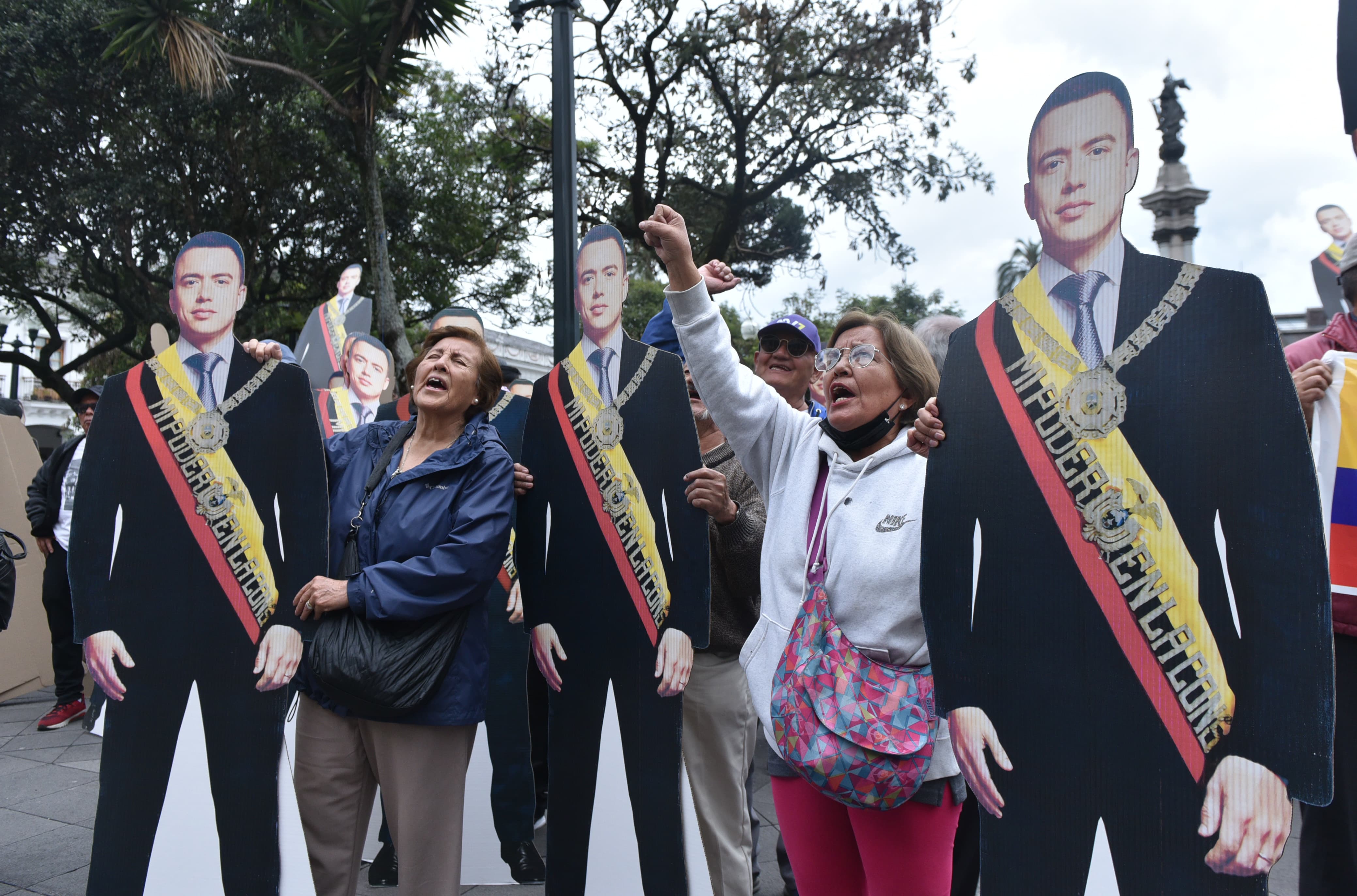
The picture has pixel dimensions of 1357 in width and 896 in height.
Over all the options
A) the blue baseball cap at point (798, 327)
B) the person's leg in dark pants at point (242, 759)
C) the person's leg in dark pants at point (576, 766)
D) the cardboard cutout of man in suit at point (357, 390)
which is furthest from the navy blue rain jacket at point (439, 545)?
the cardboard cutout of man in suit at point (357, 390)

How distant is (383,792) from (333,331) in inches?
141

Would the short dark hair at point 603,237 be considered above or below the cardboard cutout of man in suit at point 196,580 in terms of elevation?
above

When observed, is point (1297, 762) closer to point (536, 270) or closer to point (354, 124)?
point (354, 124)

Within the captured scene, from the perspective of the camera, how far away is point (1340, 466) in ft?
6.84

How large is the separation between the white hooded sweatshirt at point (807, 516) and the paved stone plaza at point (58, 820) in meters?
1.50

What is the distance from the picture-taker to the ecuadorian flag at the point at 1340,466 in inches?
80.7

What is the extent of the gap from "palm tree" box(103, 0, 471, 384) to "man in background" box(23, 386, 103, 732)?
3.04m

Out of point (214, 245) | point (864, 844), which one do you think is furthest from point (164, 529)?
point (864, 844)

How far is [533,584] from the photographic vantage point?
281 cm

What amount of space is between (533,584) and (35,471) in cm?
539

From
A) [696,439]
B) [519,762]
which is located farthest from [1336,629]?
[519,762]

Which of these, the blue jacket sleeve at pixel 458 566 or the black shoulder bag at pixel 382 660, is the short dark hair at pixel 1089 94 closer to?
the blue jacket sleeve at pixel 458 566

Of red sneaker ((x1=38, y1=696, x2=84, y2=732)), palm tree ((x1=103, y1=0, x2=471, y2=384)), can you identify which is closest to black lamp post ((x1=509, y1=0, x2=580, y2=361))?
red sneaker ((x1=38, y1=696, x2=84, y2=732))

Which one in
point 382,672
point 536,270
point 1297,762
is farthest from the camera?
point 536,270
